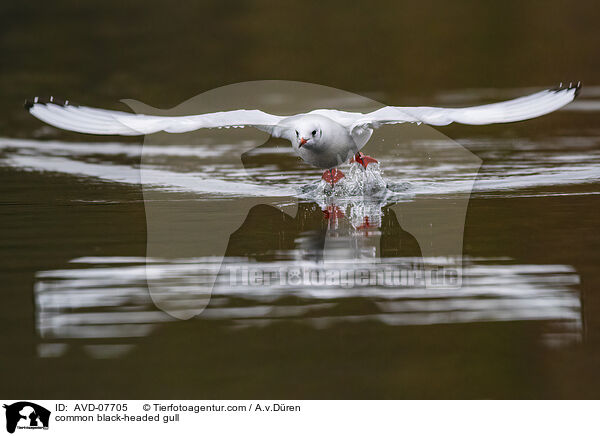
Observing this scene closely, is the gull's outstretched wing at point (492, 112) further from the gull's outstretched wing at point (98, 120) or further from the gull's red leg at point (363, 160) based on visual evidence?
the gull's outstretched wing at point (98, 120)

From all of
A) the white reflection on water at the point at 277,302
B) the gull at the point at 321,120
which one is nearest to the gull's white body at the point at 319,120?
the gull at the point at 321,120

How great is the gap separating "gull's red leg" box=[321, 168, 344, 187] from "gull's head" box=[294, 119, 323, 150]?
16.8 inches

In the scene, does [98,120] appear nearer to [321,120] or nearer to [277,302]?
[321,120]

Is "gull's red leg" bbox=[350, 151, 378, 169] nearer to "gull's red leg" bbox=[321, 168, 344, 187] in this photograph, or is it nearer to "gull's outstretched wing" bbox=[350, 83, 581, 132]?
"gull's red leg" bbox=[321, 168, 344, 187]

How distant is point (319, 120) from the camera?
7629 mm

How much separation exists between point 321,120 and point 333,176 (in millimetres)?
458

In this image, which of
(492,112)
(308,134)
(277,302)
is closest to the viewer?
(277,302)

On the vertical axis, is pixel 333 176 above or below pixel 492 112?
below

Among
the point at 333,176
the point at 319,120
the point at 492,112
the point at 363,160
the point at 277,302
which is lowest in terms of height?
the point at 277,302

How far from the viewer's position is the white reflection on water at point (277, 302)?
463cm

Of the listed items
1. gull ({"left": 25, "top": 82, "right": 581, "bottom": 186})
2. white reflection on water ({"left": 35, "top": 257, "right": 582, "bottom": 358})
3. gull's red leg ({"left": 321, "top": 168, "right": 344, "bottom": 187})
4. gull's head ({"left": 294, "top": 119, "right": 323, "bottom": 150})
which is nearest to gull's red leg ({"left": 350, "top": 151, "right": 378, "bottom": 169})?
gull ({"left": 25, "top": 82, "right": 581, "bottom": 186})

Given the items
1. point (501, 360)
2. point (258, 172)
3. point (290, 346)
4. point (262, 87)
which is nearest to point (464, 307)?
point (501, 360)

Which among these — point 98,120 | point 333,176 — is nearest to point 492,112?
point 333,176

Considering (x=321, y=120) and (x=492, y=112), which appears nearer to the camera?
(x=492, y=112)
